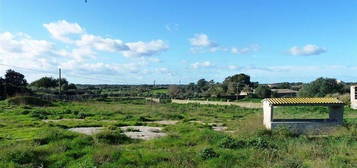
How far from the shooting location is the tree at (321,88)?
64400 mm

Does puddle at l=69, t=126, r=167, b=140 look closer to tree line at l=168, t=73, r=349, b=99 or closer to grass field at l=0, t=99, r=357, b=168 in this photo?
grass field at l=0, t=99, r=357, b=168

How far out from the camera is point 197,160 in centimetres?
1126

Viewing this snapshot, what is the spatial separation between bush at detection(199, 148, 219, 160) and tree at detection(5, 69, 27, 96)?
53894mm

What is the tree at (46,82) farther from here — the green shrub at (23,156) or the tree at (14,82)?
the green shrub at (23,156)

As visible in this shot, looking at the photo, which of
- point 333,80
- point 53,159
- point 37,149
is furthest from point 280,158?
point 333,80

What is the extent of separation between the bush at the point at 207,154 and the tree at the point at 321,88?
5646 centimetres

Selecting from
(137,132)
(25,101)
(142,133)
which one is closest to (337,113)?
(142,133)

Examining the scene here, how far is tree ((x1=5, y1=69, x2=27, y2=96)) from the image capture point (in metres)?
59.6

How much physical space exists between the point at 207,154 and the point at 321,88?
5839cm

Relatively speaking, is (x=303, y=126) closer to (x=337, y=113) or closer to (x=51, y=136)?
(x=337, y=113)

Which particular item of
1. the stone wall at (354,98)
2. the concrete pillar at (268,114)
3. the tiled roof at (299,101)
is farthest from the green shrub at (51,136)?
the stone wall at (354,98)

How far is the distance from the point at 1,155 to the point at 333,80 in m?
64.6

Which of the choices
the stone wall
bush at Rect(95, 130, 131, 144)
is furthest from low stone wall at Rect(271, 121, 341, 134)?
the stone wall

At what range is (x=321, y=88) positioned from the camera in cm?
6475
